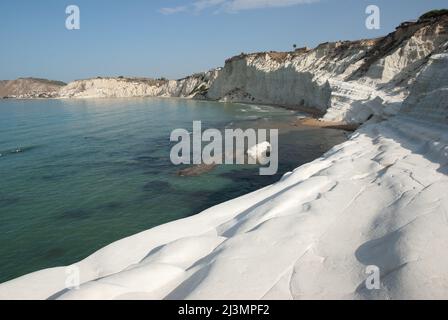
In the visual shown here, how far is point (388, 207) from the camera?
26.8ft

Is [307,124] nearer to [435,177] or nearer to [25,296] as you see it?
[435,177]

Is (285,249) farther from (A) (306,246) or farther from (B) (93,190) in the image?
(B) (93,190)

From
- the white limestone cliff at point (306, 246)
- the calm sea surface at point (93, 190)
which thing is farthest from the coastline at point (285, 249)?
the calm sea surface at point (93, 190)

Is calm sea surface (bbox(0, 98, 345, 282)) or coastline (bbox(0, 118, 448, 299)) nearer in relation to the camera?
coastline (bbox(0, 118, 448, 299))

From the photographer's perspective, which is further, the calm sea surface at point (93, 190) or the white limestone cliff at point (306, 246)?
the calm sea surface at point (93, 190)

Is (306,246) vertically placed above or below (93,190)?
above

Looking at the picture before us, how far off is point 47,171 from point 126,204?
1030 cm

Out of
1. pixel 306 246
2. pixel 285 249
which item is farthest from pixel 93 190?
pixel 306 246

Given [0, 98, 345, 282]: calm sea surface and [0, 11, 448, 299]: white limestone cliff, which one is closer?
[0, 11, 448, 299]: white limestone cliff

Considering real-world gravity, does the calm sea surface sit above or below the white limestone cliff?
below

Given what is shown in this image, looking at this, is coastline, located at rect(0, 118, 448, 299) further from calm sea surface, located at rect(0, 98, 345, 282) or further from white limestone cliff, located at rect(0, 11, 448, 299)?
calm sea surface, located at rect(0, 98, 345, 282)

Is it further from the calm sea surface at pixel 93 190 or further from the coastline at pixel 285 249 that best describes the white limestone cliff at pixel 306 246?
the calm sea surface at pixel 93 190

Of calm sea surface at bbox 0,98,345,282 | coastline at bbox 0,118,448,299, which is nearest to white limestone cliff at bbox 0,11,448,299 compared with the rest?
coastline at bbox 0,118,448,299

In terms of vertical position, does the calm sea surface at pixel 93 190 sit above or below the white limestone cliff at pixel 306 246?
below
